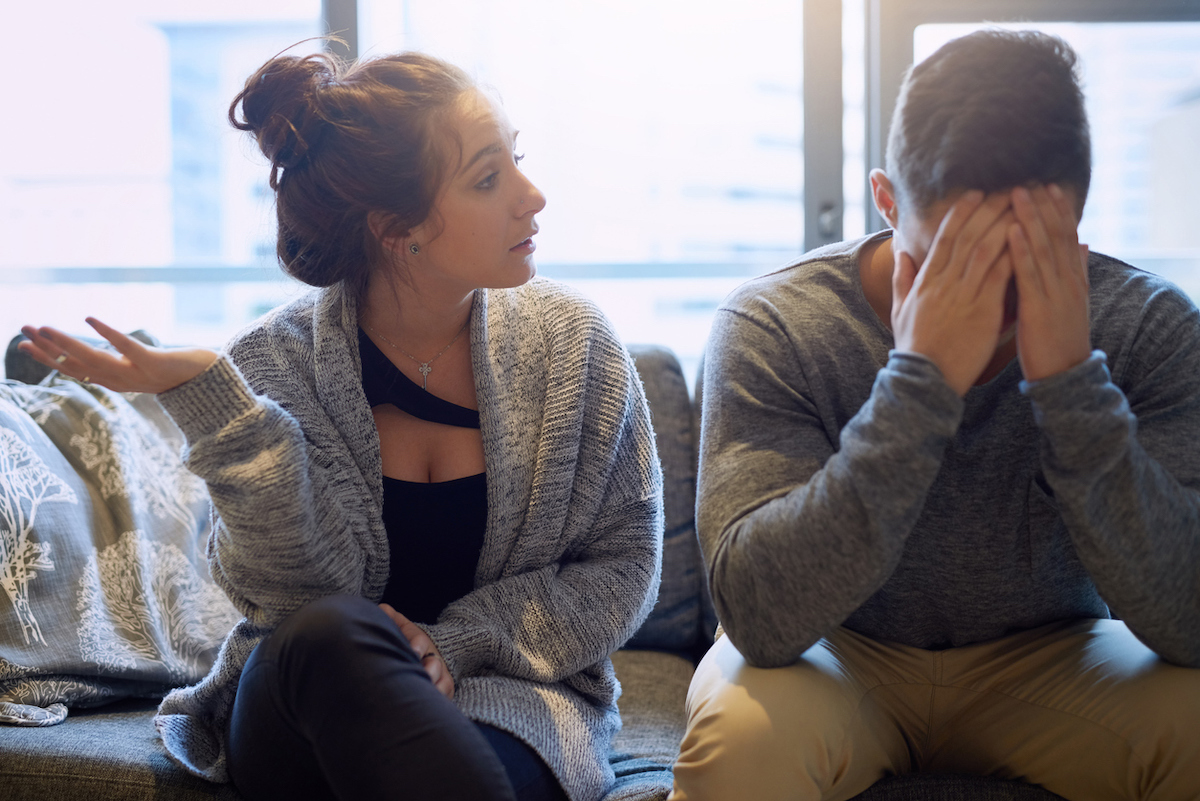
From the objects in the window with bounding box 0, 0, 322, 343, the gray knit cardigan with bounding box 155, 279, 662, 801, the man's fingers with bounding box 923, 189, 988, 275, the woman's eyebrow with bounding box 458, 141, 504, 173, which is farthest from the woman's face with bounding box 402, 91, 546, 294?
the window with bounding box 0, 0, 322, 343

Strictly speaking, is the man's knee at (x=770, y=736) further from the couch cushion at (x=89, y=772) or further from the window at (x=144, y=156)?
the window at (x=144, y=156)

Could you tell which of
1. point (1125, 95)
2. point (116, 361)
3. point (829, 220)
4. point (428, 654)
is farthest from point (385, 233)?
point (1125, 95)

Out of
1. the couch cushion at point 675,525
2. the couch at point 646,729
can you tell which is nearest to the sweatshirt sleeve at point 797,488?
the couch at point 646,729

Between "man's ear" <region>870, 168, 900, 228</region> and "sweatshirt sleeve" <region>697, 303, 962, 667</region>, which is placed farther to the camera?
"man's ear" <region>870, 168, 900, 228</region>

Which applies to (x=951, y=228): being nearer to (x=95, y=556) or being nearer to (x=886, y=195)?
(x=886, y=195)

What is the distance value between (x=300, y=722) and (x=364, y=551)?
0.30 m

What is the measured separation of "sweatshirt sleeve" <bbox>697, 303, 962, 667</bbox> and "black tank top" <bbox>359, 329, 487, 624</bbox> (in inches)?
15.0

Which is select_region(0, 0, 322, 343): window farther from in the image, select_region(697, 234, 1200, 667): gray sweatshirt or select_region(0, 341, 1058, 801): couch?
select_region(697, 234, 1200, 667): gray sweatshirt

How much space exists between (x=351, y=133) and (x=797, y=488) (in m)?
0.76

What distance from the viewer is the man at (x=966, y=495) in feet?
2.88

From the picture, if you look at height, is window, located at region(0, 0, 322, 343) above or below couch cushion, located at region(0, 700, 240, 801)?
above

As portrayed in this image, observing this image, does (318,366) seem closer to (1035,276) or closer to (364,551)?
(364,551)

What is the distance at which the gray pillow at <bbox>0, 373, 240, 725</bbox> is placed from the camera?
4.39 feet

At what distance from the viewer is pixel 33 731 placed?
120cm
